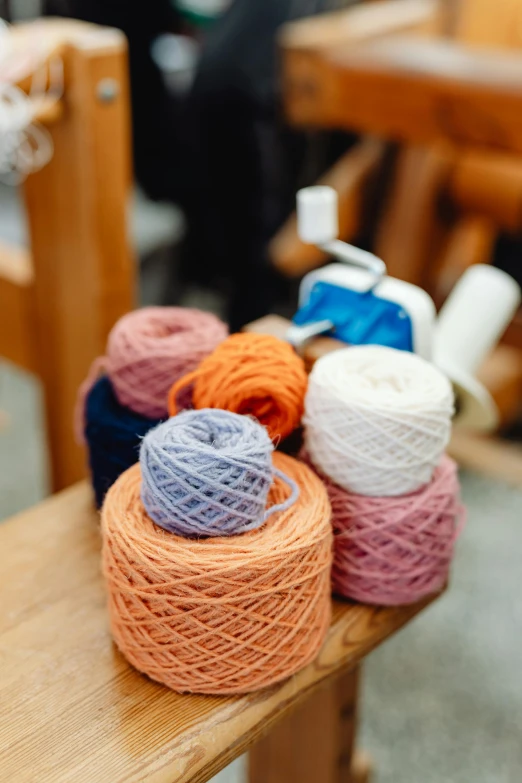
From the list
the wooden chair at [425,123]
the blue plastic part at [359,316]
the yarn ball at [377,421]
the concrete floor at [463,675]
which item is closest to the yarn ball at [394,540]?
the yarn ball at [377,421]

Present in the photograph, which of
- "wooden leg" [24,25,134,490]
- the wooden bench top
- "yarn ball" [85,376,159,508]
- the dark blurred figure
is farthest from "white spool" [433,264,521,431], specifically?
the dark blurred figure

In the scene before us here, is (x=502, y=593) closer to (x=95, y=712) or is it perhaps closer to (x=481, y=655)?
(x=481, y=655)

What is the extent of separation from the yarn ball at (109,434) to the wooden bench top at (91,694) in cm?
7

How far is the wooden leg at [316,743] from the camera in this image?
947mm

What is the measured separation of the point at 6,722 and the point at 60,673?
59 mm

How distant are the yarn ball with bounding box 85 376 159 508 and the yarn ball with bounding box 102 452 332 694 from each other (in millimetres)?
96

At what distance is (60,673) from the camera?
27.2 inches

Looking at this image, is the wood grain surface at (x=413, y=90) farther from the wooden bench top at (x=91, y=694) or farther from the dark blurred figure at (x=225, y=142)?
the wooden bench top at (x=91, y=694)

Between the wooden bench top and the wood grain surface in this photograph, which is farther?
the wood grain surface

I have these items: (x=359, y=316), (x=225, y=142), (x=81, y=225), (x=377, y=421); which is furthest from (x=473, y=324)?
(x=225, y=142)

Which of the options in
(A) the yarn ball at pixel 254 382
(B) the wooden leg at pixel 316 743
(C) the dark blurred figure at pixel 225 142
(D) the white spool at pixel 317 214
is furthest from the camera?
(C) the dark blurred figure at pixel 225 142

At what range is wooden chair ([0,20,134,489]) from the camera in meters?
1.20

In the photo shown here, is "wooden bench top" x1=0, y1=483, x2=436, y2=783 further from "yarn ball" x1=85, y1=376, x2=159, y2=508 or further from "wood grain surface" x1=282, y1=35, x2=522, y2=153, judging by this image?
"wood grain surface" x1=282, y1=35, x2=522, y2=153

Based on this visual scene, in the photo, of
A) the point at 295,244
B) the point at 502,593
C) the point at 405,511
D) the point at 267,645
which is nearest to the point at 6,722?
the point at 267,645
